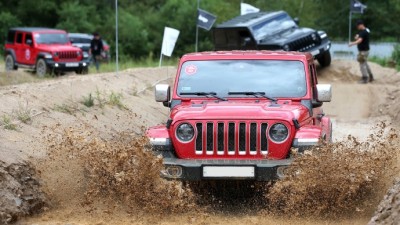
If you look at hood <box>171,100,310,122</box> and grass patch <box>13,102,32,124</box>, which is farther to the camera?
grass patch <box>13,102,32,124</box>

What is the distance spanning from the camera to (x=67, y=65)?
31422mm

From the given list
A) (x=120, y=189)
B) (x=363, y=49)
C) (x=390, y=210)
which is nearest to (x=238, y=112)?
(x=120, y=189)

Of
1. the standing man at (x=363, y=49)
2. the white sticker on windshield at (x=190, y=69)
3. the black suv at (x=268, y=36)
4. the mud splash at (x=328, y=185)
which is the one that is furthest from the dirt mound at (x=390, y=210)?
the standing man at (x=363, y=49)

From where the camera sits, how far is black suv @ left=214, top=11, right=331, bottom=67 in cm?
2395

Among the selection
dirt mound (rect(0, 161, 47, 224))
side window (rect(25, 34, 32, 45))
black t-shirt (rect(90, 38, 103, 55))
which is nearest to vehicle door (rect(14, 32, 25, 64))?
side window (rect(25, 34, 32, 45))

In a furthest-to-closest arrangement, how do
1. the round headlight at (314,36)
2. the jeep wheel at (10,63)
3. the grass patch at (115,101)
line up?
the jeep wheel at (10,63) < the round headlight at (314,36) < the grass patch at (115,101)

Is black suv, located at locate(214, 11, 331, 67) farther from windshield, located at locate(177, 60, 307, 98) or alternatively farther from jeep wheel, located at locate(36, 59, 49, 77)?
windshield, located at locate(177, 60, 307, 98)

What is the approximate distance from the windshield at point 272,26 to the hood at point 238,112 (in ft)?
47.4

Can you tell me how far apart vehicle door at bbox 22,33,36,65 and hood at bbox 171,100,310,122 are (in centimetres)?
2294

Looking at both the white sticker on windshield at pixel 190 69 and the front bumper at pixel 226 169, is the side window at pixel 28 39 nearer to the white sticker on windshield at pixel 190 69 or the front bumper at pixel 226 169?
the white sticker on windshield at pixel 190 69

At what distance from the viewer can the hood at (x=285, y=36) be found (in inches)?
939

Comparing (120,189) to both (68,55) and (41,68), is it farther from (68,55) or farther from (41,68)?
(41,68)

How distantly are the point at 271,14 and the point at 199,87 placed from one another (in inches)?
618

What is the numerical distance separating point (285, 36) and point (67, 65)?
9.78 metres
